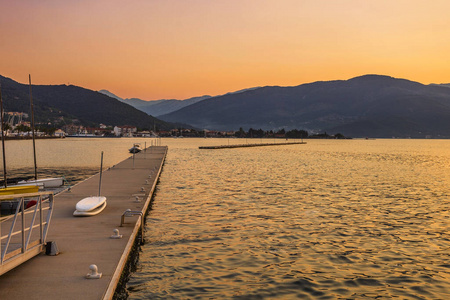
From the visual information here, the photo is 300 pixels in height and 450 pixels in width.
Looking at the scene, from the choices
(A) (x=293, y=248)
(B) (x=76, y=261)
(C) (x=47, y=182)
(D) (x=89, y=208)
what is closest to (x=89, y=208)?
(D) (x=89, y=208)

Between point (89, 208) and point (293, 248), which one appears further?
point (89, 208)

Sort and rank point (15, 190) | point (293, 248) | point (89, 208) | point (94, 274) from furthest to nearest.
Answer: point (15, 190) < point (89, 208) < point (293, 248) < point (94, 274)

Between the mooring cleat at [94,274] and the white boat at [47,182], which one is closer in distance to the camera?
the mooring cleat at [94,274]

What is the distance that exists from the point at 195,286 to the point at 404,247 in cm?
970

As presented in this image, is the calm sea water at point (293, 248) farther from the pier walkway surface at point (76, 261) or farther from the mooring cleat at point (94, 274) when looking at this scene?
the mooring cleat at point (94, 274)

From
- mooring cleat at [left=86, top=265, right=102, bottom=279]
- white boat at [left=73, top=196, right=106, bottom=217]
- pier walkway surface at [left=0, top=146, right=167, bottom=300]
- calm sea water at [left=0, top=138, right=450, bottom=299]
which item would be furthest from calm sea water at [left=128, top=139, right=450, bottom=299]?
white boat at [left=73, top=196, right=106, bottom=217]

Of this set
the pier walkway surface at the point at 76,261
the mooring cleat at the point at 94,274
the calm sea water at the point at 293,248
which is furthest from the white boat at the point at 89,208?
the mooring cleat at the point at 94,274

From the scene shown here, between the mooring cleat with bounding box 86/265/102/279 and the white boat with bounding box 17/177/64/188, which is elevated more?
the mooring cleat with bounding box 86/265/102/279

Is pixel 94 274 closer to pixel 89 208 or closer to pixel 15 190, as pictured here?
pixel 89 208

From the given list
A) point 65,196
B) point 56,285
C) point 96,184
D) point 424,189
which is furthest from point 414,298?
point 424,189

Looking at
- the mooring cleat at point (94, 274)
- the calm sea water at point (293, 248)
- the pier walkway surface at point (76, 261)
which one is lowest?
the calm sea water at point (293, 248)

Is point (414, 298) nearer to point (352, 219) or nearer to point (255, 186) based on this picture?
point (352, 219)

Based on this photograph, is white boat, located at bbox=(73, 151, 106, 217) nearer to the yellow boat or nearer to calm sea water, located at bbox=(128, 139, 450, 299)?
calm sea water, located at bbox=(128, 139, 450, 299)

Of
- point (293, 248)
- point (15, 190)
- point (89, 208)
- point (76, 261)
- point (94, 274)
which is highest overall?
point (15, 190)
